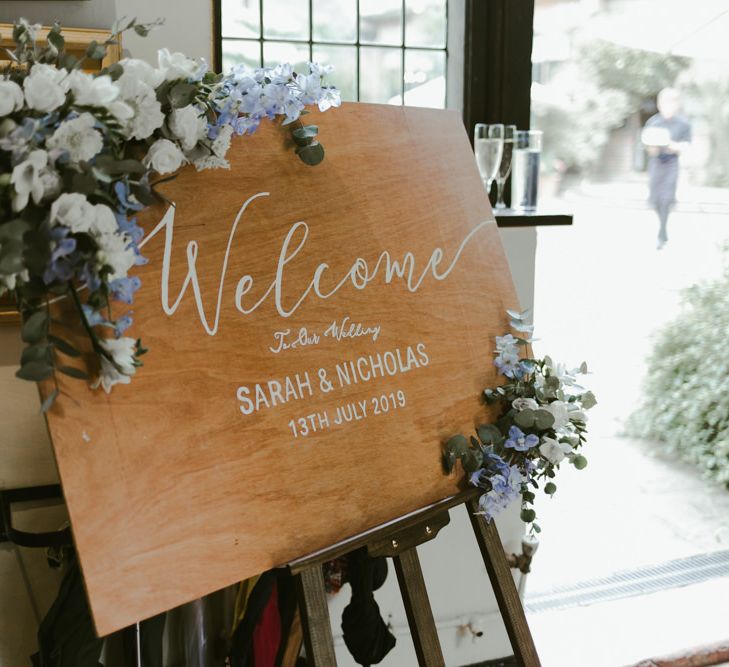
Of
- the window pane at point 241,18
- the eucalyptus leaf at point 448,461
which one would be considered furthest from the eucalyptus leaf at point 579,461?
the window pane at point 241,18

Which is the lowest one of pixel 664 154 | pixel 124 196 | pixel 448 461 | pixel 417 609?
pixel 417 609

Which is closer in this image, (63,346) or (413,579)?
(63,346)

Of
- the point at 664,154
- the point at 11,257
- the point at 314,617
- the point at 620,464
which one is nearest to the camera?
the point at 11,257

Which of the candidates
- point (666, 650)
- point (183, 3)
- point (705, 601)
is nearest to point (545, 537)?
point (705, 601)

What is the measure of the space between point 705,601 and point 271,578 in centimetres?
184

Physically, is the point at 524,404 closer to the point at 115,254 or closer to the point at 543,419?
the point at 543,419

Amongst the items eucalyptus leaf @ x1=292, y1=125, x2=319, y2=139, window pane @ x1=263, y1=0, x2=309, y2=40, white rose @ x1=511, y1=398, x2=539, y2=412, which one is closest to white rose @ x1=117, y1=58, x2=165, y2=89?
eucalyptus leaf @ x1=292, y1=125, x2=319, y2=139

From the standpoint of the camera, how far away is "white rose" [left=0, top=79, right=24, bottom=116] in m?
0.99

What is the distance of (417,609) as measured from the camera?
1454 mm

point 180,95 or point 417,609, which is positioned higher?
point 180,95

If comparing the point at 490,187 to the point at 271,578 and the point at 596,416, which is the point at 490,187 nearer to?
the point at 271,578

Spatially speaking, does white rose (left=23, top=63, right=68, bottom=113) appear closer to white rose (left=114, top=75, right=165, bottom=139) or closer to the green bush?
white rose (left=114, top=75, right=165, bottom=139)

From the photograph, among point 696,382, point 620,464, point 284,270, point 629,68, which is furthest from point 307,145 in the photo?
point 629,68

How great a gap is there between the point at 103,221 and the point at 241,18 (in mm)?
1202
